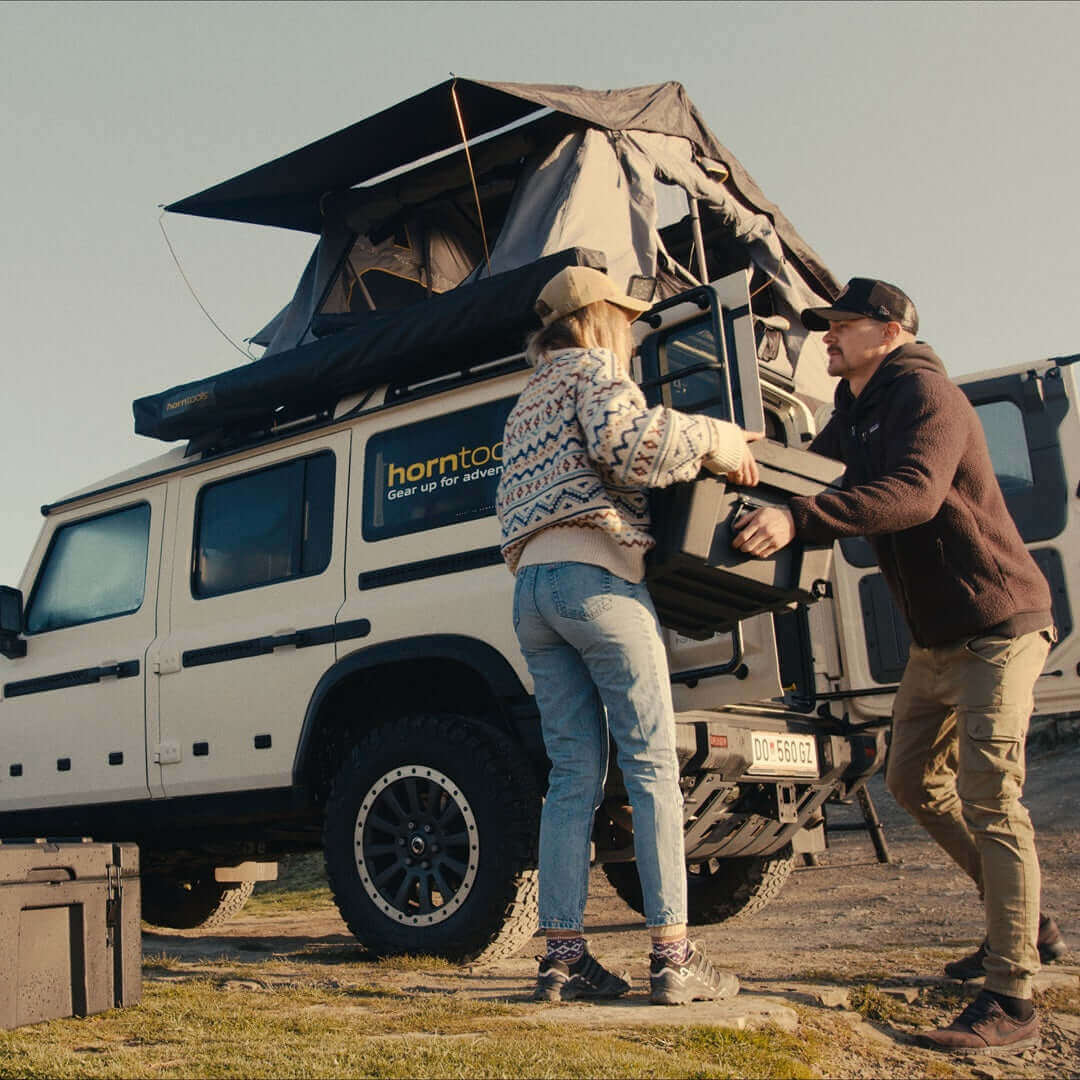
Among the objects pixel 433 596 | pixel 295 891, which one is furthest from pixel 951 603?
pixel 295 891

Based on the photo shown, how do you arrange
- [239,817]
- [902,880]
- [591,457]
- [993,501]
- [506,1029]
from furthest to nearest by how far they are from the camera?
[902,880] → [239,817] → [993,501] → [591,457] → [506,1029]

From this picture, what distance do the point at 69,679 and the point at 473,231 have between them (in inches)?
124

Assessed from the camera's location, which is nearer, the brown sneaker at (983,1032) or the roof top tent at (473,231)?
the brown sneaker at (983,1032)

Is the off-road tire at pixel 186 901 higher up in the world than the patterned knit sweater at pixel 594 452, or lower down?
lower down

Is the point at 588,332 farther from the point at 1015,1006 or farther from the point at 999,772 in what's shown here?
the point at 1015,1006

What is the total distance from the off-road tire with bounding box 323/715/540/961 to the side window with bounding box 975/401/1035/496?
2.36 meters

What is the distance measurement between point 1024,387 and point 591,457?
106 inches

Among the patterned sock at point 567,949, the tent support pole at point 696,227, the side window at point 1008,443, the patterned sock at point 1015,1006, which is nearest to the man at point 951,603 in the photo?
the patterned sock at point 1015,1006

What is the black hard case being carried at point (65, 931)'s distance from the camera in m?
3.10

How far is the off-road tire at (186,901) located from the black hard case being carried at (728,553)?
Answer: 4.15 metres

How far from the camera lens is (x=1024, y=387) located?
16.0 ft

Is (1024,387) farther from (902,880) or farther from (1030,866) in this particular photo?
(902,880)

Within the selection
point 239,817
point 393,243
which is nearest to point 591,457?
point 239,817

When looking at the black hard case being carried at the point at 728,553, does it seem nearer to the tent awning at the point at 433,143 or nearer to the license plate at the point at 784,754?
the license plate at the point at 784,754
